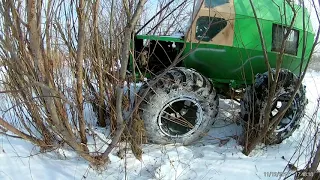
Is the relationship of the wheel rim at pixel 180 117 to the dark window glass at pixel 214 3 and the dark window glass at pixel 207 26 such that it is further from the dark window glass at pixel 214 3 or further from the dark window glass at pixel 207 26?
the dark window glass at pixel 214 3

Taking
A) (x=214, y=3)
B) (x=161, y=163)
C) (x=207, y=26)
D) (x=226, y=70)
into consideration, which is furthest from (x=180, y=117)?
(x=214, y=3)

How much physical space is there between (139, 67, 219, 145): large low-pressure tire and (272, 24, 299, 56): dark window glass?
2.97 ft

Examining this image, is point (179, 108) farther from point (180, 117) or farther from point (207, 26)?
point (207, 26)

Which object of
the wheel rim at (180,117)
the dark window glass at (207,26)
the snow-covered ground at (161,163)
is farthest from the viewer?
the dark window glass at (207,26)

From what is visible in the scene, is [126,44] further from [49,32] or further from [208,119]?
[208,119]

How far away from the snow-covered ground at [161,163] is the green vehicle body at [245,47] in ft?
2.69

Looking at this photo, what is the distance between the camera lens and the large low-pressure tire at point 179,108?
2975 millimetres

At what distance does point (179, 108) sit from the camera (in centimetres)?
326

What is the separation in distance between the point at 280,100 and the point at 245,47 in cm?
69

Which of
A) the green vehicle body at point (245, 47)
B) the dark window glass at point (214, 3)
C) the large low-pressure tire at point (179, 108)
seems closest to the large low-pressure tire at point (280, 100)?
the green vehicle body at point (245, 47)

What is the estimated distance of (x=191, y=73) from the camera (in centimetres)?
304

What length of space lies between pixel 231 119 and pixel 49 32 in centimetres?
248

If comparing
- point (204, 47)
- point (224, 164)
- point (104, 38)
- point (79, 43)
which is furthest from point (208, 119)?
point (79, 43)
